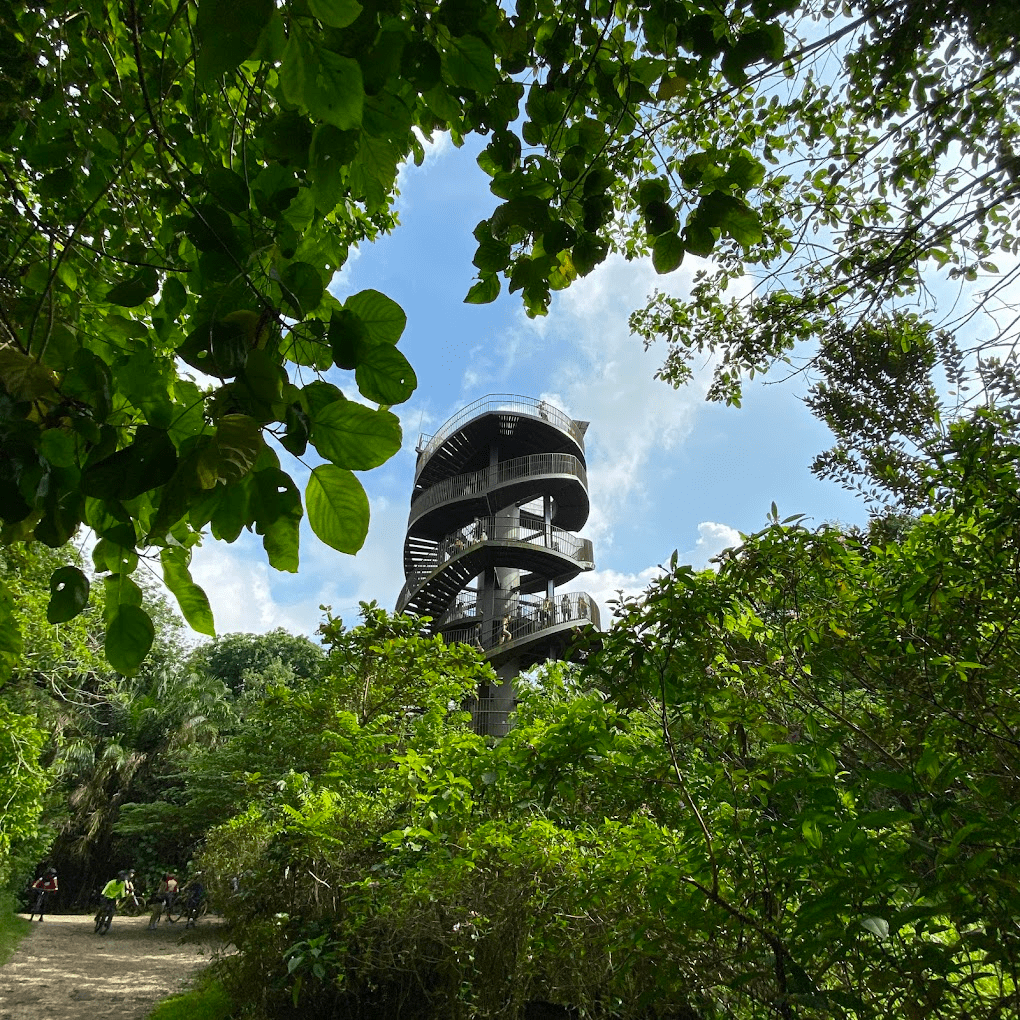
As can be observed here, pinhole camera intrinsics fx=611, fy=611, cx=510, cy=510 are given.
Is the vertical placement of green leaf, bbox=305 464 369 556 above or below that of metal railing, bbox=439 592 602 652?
below

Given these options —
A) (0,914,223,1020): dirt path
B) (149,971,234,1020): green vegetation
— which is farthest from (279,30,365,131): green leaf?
(0,914,223,1020): dirt path

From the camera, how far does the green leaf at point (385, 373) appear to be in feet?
2.72

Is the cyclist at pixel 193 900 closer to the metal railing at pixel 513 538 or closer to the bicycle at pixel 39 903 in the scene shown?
the bicycle at pixel 39 903

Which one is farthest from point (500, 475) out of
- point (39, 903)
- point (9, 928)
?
point (39, 903)

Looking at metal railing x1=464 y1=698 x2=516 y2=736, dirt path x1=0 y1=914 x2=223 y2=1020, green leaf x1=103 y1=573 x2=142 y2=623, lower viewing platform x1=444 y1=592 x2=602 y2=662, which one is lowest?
dirt path x1=0 y1=914 x2=223 y2=1020

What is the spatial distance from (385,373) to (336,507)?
20 cm

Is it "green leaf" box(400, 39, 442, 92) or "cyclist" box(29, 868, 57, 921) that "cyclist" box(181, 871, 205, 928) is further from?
"green leaf" box(400, 39, 442, 92)

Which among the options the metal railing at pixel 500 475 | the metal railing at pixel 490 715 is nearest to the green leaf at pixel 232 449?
the metal railing at pixel 490 715

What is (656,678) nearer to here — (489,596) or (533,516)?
(489,596)

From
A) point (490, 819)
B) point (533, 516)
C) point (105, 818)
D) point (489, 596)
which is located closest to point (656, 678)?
point (490, 819)

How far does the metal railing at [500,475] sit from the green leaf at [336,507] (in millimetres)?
14637

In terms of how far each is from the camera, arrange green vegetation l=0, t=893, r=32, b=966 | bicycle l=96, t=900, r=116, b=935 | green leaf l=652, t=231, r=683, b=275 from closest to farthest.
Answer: green leaf l=652, t=231, r=683, b=275 → green vegetation l=0, t=893, r=32, b=966 → bicycle l=96, t=900, r=116, b=935

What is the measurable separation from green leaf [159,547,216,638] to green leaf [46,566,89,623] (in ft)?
0.34

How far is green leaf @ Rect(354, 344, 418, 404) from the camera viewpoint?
829 mm
